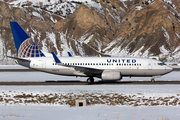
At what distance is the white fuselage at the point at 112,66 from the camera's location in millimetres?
34031

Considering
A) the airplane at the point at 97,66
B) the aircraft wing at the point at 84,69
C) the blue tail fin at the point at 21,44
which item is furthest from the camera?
the blue tail fin at the point at 21,44

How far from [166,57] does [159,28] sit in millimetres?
20674

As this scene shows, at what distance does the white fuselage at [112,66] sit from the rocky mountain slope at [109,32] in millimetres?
92923

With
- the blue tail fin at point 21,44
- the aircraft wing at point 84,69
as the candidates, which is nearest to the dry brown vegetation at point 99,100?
the aircraft wing at point 84,69

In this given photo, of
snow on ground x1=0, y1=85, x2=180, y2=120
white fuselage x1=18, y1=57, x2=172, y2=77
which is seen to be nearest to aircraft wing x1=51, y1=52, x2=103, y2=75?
white fuselage x1=18, y1=57, x2=172, y2=77

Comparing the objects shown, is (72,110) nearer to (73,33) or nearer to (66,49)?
(66,49)

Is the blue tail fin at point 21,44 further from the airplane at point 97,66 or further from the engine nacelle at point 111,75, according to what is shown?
the engine nacelle at point 111,75

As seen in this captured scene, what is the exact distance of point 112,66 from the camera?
34.1 m

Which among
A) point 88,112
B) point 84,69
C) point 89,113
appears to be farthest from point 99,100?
point 84,69

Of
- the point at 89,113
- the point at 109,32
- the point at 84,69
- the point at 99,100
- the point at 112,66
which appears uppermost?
the point at 109,32

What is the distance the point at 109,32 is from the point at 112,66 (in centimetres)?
14650

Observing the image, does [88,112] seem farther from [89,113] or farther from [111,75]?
[111,75]

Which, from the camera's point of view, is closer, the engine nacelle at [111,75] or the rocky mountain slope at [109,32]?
the engine nacelle at [111,75]

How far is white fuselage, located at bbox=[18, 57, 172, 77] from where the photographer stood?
112ft
